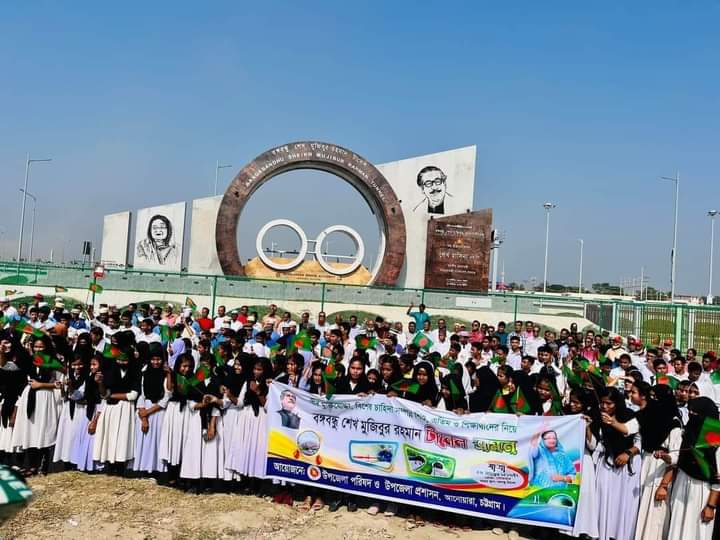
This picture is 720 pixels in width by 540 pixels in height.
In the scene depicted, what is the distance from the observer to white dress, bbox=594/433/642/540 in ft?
16.6

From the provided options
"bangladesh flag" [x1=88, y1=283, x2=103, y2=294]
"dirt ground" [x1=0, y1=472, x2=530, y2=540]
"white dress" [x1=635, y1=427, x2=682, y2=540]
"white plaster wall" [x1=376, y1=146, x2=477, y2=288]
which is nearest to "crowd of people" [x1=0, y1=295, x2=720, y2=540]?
"white dress" [x1=635, y1=427, x2=682, y2=540]

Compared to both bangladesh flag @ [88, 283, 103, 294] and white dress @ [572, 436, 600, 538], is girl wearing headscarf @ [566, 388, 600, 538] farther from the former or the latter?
bangladesh flag @ [88, 283, 103, 294]

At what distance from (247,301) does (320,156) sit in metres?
7.34

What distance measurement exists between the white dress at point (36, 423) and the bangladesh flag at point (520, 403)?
4.87m

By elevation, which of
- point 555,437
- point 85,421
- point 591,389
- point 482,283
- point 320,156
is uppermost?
point 320,156

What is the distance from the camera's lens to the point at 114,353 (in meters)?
6.40

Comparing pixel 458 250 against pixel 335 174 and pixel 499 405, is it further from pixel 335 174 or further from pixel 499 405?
pixel 499 405

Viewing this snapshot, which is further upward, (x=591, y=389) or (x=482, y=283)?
(x=482, y=283)

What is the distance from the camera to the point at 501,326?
12.4 metres

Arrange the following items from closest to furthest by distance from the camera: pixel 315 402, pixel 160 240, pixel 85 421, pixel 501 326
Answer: pixel 315 402 → pixel 85 421 → pixel 501 326 → pixel 160 240

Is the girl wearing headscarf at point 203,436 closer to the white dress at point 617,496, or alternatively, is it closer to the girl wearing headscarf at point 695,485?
the white dress at point 617,496

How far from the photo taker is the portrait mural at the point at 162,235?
29.0 meters

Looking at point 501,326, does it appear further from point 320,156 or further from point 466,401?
point 320,156

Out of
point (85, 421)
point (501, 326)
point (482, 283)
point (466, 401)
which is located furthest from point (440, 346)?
point (482, 283)
